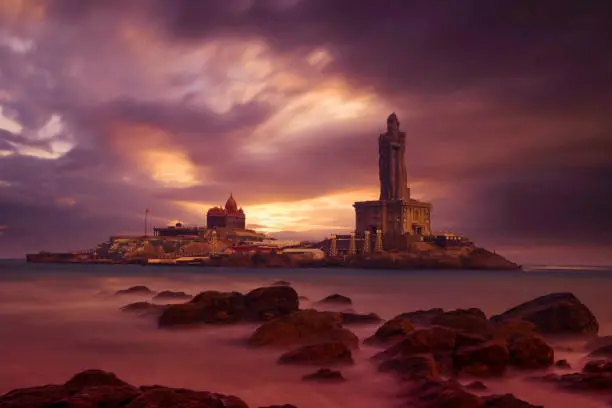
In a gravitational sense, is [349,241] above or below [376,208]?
below

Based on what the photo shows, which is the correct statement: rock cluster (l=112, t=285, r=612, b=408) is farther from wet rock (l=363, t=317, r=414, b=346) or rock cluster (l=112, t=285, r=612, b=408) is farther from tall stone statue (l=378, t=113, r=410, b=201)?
tall stone statue (l=378, t=113, r=410, b=201)

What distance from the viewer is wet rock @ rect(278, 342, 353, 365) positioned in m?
15.5

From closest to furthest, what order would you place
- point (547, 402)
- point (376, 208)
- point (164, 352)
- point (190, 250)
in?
point (547, 402) < point (164, 352) < point (376, 208) < point (190, 250)

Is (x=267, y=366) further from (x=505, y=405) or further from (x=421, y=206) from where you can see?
(x=421, y=206)

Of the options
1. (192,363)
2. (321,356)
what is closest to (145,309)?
(192,363)

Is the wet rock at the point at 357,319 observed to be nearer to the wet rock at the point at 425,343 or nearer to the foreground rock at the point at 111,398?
the wet rock at the point at 425,343

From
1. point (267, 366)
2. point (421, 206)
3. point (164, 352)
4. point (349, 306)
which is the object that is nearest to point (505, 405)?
point (267, 366)

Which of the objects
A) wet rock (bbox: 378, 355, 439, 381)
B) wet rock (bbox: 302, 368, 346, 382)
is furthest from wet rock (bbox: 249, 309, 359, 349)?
wet rock (bbox: 302, 368, 346, 382)

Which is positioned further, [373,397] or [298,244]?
[298,244]

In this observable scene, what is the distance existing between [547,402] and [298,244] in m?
172

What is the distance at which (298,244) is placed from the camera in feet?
602

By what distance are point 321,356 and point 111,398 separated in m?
7.60

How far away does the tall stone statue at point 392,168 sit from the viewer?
168125mm

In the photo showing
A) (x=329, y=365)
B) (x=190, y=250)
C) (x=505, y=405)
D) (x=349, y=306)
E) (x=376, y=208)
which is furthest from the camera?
(x=190, y=250)
